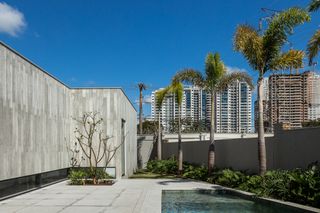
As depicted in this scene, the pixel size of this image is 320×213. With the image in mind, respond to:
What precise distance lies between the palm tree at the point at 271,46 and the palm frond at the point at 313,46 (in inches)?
45.2

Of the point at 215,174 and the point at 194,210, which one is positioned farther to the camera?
the point at 215,174

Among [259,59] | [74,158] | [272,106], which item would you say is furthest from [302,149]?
[272,106]

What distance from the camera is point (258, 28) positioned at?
15.2 meters

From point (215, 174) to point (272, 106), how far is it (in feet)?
60.6

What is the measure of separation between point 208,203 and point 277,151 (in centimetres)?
389

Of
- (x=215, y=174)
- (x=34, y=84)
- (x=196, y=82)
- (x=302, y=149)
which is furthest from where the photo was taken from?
(x=196, y=82)

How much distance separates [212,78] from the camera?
19297mm

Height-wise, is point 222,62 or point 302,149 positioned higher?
point 222,62

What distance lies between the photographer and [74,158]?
19391mm

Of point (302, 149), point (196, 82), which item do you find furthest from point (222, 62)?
point (302, 149)

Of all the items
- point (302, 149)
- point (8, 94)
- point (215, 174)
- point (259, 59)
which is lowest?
point (215, 174)

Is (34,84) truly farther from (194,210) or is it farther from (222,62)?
(222,62)

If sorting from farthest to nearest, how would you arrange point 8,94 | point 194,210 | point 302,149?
point 302,149, point 8,94, point 194,210

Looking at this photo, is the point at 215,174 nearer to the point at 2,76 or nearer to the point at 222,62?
the point at 222,62
